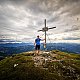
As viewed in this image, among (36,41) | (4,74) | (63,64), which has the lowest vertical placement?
(4,74)

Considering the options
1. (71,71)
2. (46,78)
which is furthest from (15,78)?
(71,71)

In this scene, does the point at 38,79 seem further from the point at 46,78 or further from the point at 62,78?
the point at 62,78

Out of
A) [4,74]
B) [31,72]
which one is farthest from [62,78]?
[4,74]

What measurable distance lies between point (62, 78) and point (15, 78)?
236 inches

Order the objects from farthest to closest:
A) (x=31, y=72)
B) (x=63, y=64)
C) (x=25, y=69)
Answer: (x=63, y=64)
(x=25, y=69)
(x=31, y=72)

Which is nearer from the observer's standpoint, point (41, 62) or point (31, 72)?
point (31, 72)

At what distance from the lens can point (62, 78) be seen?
13.8 m

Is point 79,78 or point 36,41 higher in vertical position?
point 36,41

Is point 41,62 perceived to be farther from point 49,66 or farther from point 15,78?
point 15,78

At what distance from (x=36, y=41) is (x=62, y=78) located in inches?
456

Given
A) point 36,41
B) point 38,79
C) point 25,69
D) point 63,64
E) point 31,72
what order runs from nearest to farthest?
point 38,79
point 31,72
point 25,69
point 63,64
point 36,41

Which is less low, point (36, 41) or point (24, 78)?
point (36, 41)

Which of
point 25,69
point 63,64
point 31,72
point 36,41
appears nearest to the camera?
point 31,72

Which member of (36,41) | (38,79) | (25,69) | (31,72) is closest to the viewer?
(38,79)
